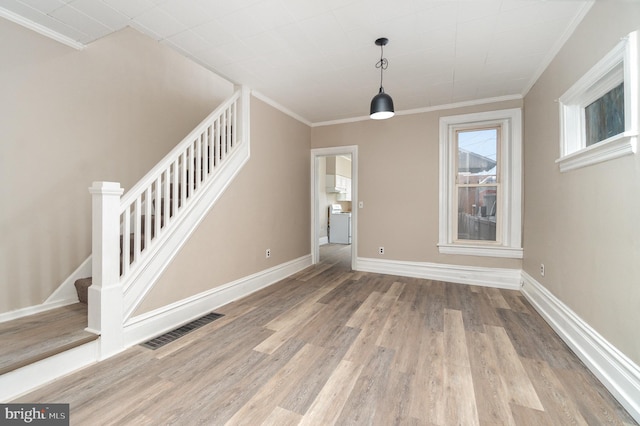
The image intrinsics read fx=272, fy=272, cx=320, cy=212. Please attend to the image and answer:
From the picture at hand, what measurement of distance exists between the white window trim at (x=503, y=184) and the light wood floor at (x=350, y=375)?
125 centimetres

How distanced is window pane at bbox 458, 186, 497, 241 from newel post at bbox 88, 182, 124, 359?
4493mm

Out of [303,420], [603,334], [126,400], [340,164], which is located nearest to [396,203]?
[603,334]

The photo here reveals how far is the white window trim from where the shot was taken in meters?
3.89

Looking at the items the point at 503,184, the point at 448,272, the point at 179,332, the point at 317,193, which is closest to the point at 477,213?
the point at 503,184

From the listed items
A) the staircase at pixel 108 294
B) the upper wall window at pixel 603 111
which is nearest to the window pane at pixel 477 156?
the upper wall window at pixel 603 111

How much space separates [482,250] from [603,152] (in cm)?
248

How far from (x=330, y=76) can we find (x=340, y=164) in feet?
19.1

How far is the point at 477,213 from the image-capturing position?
431 cm

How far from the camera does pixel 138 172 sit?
3.54 metres

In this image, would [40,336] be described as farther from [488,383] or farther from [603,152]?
[603,152]

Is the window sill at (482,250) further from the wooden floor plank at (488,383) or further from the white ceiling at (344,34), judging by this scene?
the white ceiling at (344,34)

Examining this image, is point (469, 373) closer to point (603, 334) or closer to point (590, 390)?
point (590, 390)

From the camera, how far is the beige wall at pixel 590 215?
1.66 metres

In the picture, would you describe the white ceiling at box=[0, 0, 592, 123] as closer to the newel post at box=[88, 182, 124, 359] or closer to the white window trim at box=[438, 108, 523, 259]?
the white window trim at box=[438, 108, 523, 259]
